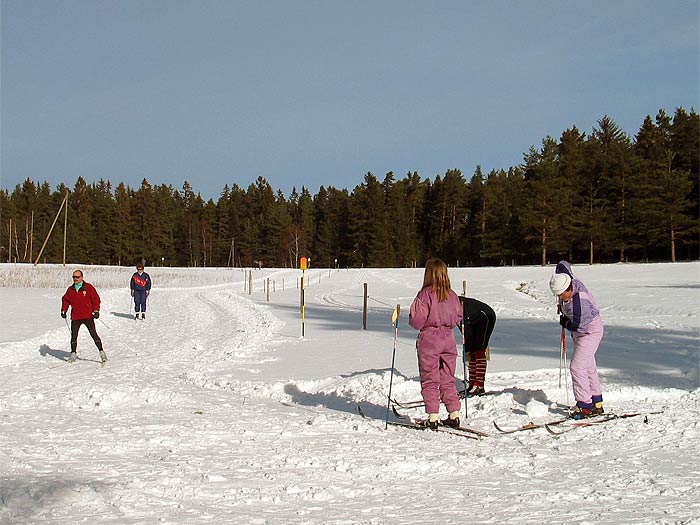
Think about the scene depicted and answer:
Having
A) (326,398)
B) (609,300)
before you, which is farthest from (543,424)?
(609,300)

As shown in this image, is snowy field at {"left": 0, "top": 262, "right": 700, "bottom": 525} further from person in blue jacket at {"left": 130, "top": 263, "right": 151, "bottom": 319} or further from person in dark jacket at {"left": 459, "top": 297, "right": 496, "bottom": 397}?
person in blue jacket at {"left": 130, "top": 263, "right": 151, "bottom": 319}

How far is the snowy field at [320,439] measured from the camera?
463 cm

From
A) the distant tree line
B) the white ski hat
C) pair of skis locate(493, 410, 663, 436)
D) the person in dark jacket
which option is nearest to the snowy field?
pair of skis locate(493, 410, 663, 436)

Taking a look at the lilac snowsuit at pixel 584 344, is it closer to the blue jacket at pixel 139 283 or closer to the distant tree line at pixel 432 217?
the blue jacket at pixel 139 283

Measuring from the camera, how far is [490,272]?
5169 centimetres

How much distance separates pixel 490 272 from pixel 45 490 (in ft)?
159

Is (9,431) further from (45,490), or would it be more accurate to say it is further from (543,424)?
(543,424)

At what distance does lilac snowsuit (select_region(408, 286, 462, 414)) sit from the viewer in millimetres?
7109

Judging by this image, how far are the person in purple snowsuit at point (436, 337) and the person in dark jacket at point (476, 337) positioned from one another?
5.41ft

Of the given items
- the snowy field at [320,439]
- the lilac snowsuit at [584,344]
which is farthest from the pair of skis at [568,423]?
the lilac snowsuit at [584,344]

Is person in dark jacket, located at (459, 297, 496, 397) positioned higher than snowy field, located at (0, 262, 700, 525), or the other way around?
person in dark jacket, located at (459, 297, 496, 397)

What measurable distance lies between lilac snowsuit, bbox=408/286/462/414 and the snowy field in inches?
18.1

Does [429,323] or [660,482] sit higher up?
[429,323]

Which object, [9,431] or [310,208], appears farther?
[310,208]
